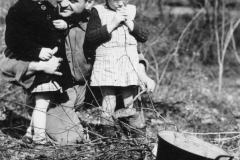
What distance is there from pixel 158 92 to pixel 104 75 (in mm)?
2250

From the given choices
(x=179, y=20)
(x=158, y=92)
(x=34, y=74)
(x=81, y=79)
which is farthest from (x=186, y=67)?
(x=34, y=74)

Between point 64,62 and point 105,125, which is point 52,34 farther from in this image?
point 105,125

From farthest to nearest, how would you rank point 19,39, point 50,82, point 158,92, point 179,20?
point 179,20
point 158,92
point 50,82
point 19,39

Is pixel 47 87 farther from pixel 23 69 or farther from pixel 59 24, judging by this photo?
pixel 59 24

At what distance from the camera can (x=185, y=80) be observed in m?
6.62

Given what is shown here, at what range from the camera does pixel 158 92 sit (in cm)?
594

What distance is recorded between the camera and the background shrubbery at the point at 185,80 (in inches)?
191

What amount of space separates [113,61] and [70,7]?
0.65 metres

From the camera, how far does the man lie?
12.3 feet

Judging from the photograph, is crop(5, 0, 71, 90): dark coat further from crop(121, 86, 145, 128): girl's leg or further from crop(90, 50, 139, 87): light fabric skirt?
crop(121, 86, 145, 128): girl's leg

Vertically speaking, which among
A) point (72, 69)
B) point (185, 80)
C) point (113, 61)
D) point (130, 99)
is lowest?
point (185, 80)

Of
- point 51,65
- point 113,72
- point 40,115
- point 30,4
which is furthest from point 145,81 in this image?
point 30,4

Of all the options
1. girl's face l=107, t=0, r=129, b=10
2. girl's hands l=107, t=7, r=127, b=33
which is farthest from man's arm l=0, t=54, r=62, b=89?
girl's face l=107, t=0, r=129, b=10

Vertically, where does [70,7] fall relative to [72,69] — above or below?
above
